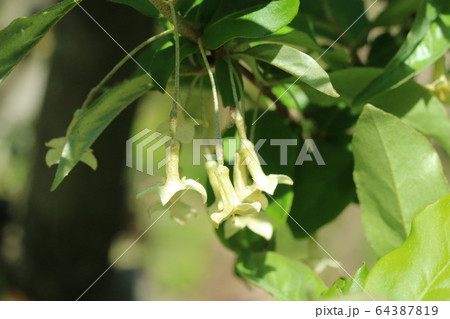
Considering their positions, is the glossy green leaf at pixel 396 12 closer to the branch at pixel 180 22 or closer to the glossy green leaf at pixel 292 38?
the glossy green leaf at pixel 292 38

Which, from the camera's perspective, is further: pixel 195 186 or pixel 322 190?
pixel 322 190

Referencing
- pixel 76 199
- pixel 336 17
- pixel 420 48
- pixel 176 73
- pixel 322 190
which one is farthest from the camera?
pixel 76 199

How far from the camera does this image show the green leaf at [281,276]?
635mm

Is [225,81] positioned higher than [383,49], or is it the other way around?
[225,81]

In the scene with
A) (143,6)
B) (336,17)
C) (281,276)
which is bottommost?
(281,276)

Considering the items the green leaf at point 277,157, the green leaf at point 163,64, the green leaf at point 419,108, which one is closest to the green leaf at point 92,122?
the green leaf at point 163,64

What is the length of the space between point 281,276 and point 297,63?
10.4 inches

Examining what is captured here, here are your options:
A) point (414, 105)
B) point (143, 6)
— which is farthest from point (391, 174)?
point (143, 6)

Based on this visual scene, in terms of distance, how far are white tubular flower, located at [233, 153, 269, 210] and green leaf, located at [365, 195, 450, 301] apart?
0.44ft

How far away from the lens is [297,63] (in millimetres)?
522

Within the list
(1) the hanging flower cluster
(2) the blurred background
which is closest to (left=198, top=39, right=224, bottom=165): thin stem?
(1) the hanging flower cluster

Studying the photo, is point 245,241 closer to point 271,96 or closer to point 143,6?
point 271,96
